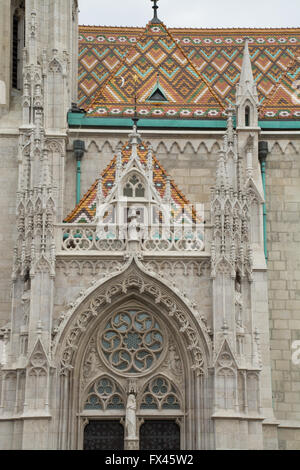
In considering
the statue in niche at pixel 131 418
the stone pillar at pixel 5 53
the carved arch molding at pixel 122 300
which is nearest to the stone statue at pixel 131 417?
the statue in niche at pixel 131 418

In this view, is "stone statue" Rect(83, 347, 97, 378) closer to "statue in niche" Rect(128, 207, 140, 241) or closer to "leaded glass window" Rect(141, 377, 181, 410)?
"leaded glass window" Rect(141, 377, 181, 410)

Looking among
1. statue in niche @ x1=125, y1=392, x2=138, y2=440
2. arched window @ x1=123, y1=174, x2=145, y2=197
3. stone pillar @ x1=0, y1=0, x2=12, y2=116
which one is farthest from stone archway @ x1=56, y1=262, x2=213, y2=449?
stone pillar @ x1=0, y1=0, x2=12, y2=116

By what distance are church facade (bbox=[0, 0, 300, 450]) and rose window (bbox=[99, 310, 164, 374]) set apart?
3 centimetres

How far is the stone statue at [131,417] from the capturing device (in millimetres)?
19375

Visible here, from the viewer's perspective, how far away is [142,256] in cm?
2006

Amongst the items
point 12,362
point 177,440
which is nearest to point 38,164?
point 12,362

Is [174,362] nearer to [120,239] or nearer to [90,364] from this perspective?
[90,364]

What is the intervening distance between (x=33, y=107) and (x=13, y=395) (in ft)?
23.1

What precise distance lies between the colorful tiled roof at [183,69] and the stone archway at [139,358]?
5.97m

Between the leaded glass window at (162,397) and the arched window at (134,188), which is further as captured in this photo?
the arched window at (134,188)

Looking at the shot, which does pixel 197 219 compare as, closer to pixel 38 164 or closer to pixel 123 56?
pixel 38 164

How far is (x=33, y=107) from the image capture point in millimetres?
23219

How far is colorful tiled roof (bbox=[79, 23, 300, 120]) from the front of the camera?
2483cm

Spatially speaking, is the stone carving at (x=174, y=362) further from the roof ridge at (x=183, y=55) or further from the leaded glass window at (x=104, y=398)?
the roof ridge at (x=183, y=55)
